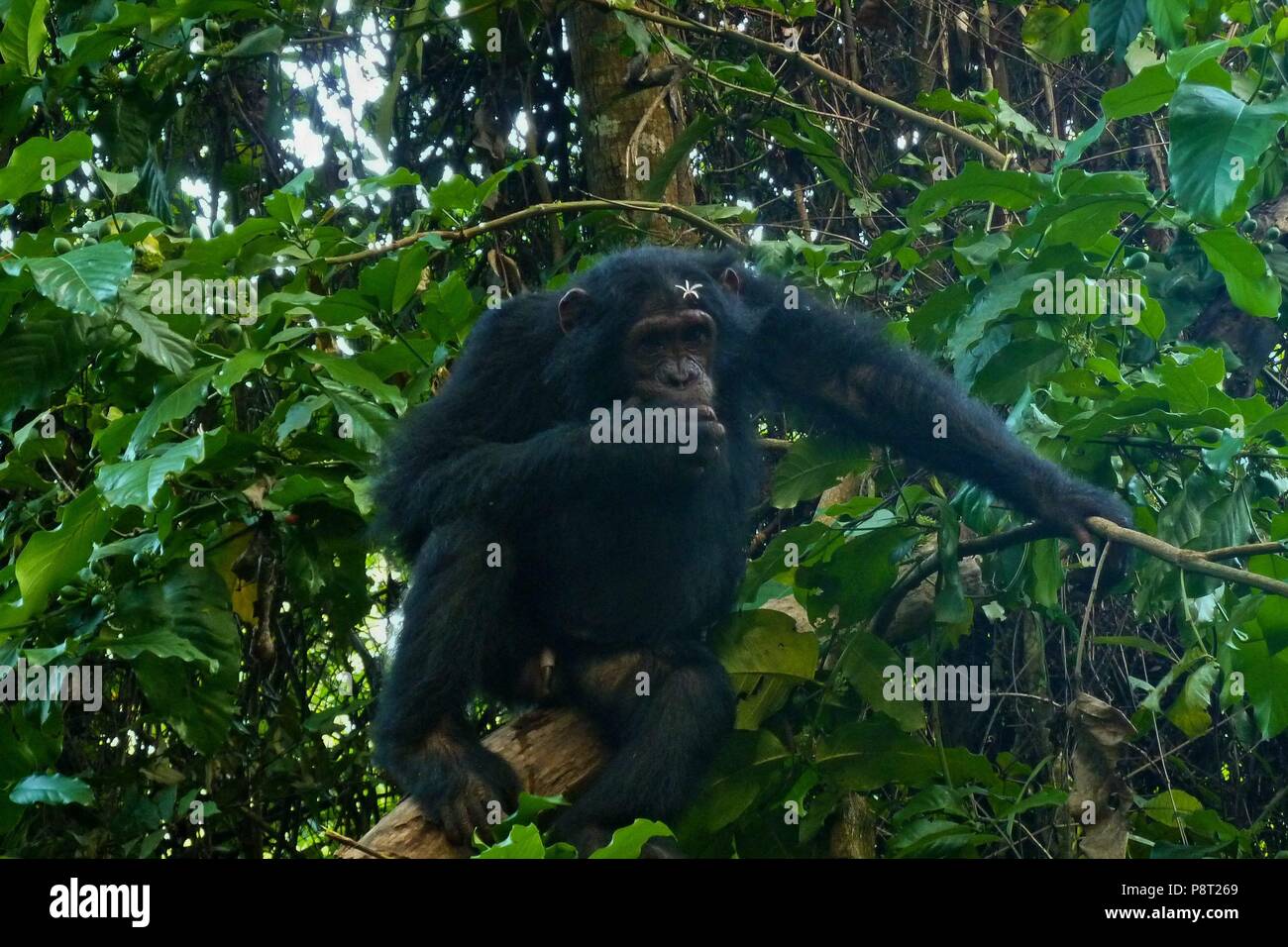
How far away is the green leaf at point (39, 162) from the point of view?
462cm

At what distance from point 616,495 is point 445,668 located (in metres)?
1.03

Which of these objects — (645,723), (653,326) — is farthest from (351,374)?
(645,723)

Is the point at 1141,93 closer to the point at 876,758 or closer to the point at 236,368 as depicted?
the point at 876,758

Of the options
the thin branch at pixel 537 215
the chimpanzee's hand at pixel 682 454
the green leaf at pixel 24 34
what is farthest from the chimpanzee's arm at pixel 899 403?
the green leaf at pixel 24 34

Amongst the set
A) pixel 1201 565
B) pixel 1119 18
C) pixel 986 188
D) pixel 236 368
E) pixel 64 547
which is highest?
pixel 1119 18

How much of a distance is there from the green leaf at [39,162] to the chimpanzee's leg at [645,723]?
271 cm

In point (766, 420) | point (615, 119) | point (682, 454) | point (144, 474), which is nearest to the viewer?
point (144, 474)

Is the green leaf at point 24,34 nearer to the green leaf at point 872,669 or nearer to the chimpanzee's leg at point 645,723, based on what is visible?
the chimpanzee's leg at point 645,723

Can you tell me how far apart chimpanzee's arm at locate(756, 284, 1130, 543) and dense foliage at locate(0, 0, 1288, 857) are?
0.64ft

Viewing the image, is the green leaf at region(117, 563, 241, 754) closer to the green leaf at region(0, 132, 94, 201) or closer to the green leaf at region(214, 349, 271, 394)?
the green leaf at region(214, 349, 271, 394)

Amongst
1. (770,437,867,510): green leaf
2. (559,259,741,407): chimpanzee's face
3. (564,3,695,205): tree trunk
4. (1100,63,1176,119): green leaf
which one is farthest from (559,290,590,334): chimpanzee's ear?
(1100,63,1176,119): green leaf

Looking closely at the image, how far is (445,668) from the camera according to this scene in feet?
16.3

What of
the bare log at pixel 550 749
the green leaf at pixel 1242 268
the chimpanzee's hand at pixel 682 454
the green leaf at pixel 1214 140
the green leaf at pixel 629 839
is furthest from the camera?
the chimpanzee's hand at pixel 682 454
